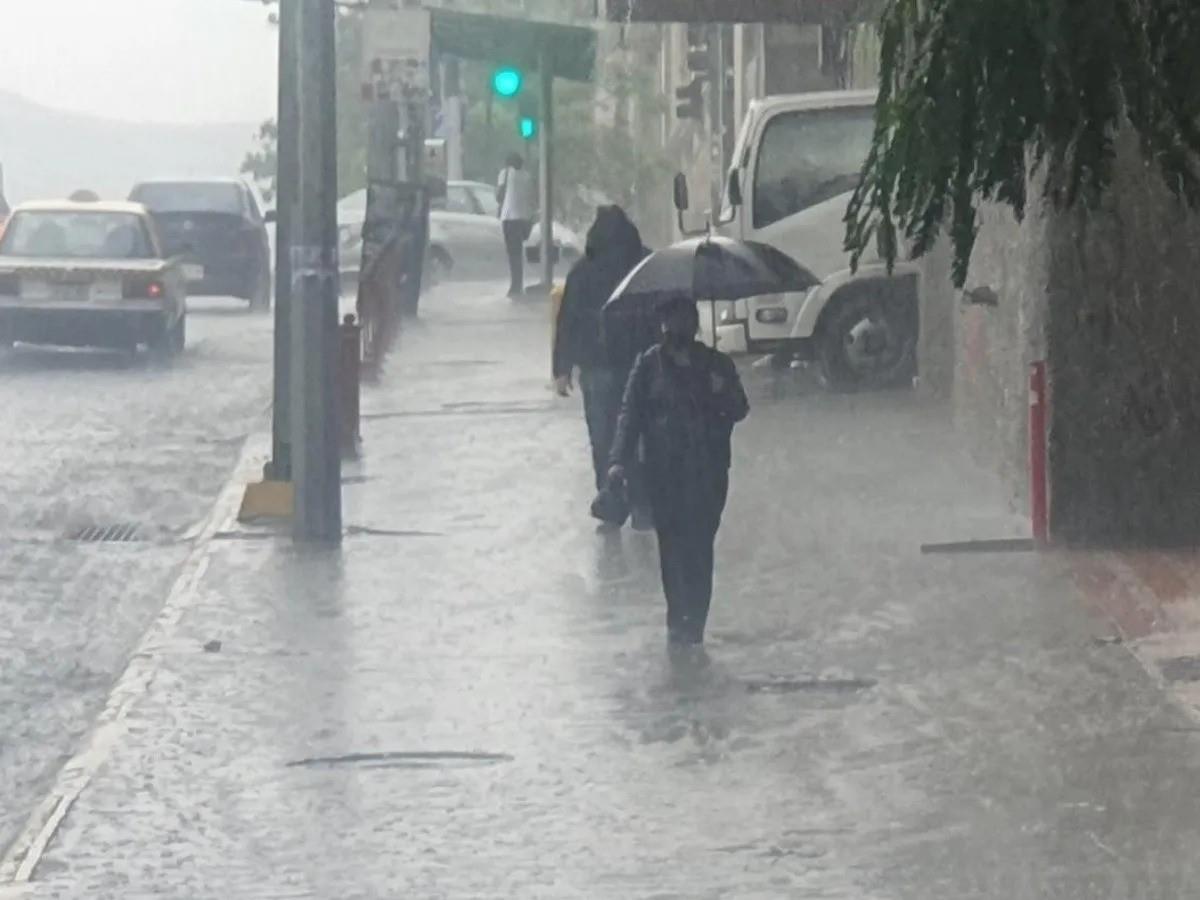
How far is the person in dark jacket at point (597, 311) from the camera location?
15.2 m

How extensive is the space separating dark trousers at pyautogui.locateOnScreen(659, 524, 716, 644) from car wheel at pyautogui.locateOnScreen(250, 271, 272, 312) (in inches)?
941

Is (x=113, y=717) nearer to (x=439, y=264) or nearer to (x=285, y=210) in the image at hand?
(x=285, y=210)

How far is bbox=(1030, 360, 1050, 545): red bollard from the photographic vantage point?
14.0 metres

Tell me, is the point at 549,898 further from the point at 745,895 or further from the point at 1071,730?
the point at 1071,730

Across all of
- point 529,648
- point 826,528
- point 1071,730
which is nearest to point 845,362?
point 826,528

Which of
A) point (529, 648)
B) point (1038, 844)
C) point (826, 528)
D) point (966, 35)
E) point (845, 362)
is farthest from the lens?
point (845, 362)

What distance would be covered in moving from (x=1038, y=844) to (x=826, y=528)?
22.2 feet

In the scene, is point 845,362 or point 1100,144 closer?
point 1100,144

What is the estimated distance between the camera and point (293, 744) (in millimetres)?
10016

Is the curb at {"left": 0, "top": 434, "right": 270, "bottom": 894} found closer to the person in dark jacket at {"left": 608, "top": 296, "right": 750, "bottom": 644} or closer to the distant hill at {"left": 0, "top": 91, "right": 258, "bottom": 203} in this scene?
the person in dark jacket at {"left": 608, "top": 296, "right": 750, "bottom": 644}

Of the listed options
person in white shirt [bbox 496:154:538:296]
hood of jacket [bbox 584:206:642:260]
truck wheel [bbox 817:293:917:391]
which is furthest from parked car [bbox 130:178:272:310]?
hood of jacket [bbox 584:206:642:260]

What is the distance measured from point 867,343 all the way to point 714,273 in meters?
9.62

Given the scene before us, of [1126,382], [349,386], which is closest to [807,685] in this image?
[1126,382]

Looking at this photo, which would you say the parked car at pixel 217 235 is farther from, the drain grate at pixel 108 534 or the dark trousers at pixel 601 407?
the dark trousers at pixel 601 407
